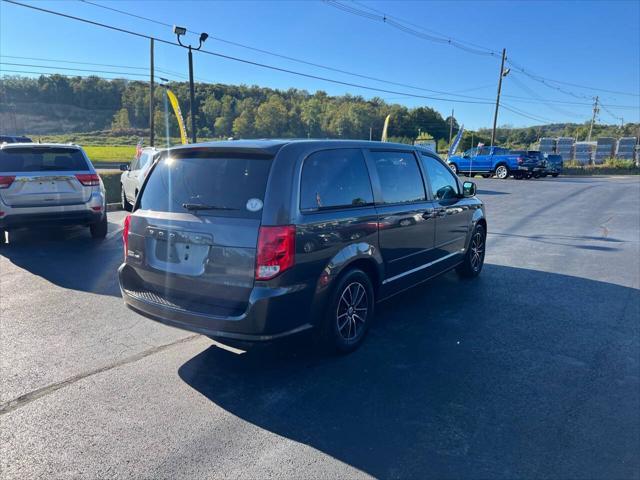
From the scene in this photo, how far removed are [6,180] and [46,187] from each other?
557 millimetres

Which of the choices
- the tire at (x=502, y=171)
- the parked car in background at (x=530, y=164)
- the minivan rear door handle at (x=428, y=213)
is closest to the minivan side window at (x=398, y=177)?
the minivan rear door handle at (x=428, y=213)

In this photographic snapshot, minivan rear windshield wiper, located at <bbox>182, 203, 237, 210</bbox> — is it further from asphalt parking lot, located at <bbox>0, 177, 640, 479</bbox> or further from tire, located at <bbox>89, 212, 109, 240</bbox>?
tire, located at <bbox>89, 212, 109, 240</bbox>

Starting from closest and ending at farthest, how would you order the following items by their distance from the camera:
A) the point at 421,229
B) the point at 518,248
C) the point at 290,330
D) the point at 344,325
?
the point at 290,330, the point at 344,325, the point at 421,229, the point at 518,248

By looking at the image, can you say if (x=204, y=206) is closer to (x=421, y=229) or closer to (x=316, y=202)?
(x=316, y=202)

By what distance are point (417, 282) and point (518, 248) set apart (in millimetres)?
4454

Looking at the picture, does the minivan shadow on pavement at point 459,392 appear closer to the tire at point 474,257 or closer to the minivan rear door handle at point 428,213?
the minivan rear door handle at point 428,213

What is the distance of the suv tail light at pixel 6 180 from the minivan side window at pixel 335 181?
6017mm

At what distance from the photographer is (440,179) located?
5.44 m

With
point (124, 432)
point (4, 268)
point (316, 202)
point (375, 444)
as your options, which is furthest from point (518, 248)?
point (4, 268)

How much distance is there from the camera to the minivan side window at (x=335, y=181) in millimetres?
3498

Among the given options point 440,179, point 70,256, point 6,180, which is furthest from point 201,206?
point 6,180

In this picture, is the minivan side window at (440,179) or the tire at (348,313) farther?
the minivan side window at (440,179)

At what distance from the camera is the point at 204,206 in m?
3.39

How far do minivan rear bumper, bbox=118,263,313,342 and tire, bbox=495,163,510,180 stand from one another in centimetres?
2793
